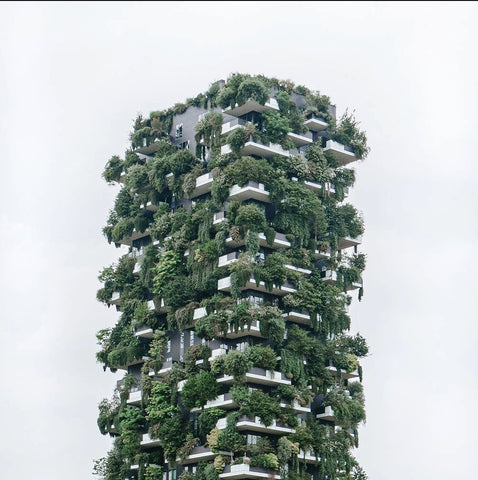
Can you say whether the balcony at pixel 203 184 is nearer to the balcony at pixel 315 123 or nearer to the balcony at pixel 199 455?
the balcony at pixel 315 123

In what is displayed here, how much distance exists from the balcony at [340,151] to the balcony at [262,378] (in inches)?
745

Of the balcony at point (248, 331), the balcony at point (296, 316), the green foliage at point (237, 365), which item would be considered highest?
the balcony at point (296, 316)

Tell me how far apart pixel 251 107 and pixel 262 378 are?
2029 centimetres

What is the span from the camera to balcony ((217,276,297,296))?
286 ft

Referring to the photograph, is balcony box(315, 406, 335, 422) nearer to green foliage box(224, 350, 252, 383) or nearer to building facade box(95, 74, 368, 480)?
building facade box(95, 74, 368, 480)

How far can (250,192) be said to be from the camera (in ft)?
292

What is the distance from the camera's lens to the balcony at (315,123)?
311 feet

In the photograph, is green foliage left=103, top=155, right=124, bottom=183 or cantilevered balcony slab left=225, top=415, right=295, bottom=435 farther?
green foliage left=103, top=155, right=124, bottom=183

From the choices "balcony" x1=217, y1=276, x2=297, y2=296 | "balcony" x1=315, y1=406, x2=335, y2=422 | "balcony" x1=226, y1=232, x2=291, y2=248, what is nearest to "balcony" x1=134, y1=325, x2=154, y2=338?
"balcony" x1=217, y1=276, x2=297, y2=296

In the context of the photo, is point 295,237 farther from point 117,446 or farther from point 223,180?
point 117,446

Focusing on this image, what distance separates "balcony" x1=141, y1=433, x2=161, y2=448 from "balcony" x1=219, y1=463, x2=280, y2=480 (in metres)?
7.67

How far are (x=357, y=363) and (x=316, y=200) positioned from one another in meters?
12.2

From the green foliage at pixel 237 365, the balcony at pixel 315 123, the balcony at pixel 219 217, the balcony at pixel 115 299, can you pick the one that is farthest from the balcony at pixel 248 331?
the balcony at pixel 315 123

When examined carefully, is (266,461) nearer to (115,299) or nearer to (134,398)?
(134,398)
